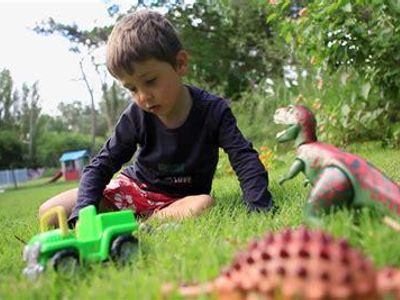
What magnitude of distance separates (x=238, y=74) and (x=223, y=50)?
3.28 feet

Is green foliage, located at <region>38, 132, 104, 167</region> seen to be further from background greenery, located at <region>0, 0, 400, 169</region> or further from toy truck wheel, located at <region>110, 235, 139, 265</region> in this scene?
toy truck wheel, located at <region>110, 235, 139, 265</region>

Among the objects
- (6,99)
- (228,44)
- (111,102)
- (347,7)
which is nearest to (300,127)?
(347,7)

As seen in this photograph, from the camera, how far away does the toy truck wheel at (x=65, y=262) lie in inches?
58.9

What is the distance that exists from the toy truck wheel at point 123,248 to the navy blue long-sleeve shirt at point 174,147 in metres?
1.02

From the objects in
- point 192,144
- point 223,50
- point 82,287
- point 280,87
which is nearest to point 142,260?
point 82,287

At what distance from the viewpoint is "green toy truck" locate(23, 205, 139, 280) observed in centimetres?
152

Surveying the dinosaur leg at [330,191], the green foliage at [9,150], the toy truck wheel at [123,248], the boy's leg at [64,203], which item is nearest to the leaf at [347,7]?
the boy's leg at [64,203]

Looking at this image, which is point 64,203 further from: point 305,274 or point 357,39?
point 357,39

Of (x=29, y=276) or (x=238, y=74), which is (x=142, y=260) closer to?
(x=29, y=276)

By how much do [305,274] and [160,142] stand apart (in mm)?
2003

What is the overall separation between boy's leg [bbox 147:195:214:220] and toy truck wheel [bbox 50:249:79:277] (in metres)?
0.86

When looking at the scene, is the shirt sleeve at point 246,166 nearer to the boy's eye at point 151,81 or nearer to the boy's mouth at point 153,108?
the boy's mouth at point 153,108

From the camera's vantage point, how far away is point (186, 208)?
8.34 feet

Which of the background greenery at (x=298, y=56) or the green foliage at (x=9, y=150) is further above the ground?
the background greenery at (x=298, y=56)
